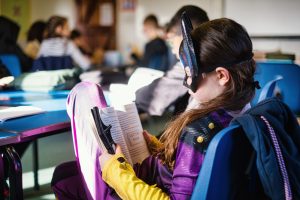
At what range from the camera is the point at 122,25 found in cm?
631

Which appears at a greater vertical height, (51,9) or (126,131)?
(51,9)

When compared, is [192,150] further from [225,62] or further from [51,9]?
[51,9]

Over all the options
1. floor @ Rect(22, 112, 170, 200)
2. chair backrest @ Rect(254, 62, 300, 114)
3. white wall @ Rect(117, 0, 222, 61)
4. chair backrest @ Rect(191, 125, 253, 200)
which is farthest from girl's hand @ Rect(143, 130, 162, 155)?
white wall @ Rect(117, 0, 222, 61)

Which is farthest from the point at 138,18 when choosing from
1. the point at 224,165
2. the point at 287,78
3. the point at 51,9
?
the point at 224,165

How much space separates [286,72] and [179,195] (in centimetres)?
178

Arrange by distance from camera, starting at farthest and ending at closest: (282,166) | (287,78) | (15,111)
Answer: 1. (287,78)
2. (15,111)
3. (282,166)

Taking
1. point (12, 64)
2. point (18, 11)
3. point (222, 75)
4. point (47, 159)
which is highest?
point (18, 11)

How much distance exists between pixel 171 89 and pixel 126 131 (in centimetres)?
75

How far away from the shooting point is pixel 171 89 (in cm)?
196

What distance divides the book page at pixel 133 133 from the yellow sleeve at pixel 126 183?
0.64 feet

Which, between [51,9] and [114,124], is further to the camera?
[51,9]

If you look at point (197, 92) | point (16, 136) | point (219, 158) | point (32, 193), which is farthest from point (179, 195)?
point (32, 193)

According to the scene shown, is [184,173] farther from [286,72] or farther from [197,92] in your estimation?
[286,72]

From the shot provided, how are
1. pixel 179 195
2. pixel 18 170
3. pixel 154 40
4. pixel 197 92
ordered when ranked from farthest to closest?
pixel 154 40
pixel 18 170
pixel 197 92
pixel 179 195
